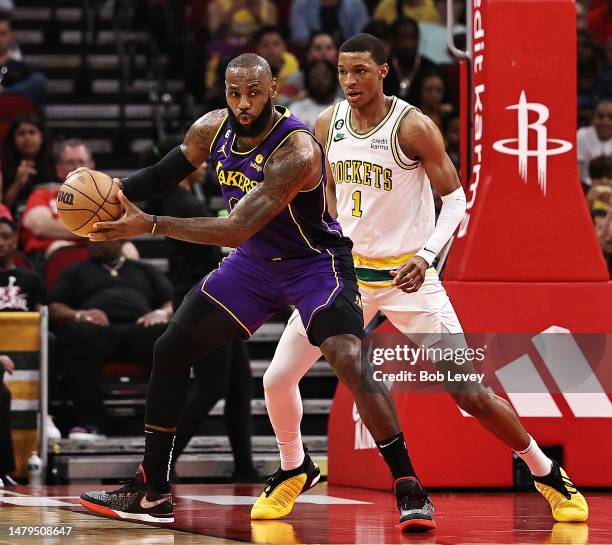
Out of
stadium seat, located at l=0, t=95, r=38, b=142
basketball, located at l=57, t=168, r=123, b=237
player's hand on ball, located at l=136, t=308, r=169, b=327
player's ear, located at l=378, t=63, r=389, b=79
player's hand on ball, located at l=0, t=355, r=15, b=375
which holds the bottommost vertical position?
player's hand on ball, located at l=0, t=355, r=15, b=375

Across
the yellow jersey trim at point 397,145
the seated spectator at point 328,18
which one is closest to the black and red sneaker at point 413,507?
the yellow jersey trim at point 397,145

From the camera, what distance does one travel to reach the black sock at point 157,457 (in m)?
6.50

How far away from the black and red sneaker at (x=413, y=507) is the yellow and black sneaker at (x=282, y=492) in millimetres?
764

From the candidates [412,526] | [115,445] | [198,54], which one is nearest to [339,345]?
[412,526]

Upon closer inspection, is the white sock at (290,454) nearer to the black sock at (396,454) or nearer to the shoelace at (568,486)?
the black sock at (396,454)

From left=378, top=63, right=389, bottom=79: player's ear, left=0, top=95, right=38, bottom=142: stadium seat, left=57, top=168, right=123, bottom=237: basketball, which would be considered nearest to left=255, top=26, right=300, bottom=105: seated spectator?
left=0, top=95, right=38, bottom=142: stadium seat

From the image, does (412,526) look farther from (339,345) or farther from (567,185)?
(567,185)

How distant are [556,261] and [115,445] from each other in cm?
329

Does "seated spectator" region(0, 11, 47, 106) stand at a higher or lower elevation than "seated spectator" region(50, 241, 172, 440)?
higher

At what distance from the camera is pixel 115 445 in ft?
31.9

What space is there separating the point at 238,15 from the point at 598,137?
4143mm

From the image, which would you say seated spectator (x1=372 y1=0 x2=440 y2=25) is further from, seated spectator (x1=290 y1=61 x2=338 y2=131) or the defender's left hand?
the defender's left hand

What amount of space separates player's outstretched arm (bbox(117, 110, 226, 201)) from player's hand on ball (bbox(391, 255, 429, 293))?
3.54 feet

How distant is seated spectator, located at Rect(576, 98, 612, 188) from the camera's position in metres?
12.4
